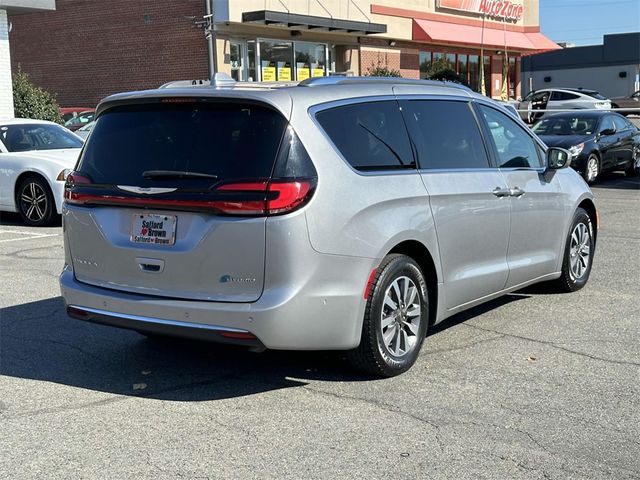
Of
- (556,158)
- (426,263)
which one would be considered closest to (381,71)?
(556,158)

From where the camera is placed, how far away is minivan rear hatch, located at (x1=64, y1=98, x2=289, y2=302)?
4676mm

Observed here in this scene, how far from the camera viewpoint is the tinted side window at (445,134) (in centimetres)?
577

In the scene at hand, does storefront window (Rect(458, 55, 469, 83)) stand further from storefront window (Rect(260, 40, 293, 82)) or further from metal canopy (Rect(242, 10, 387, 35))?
storefront window (Rect(260, 40, 293, 82))

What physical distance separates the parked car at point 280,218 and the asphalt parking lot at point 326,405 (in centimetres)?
40

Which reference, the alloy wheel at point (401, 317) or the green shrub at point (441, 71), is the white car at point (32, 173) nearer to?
the alloy wheel at point (401, 317)

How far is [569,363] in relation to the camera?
5602mm

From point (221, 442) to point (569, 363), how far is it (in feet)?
8.32

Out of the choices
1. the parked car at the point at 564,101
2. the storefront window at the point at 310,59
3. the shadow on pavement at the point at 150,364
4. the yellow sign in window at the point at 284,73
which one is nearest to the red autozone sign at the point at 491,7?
the parked car at the point at 564,101

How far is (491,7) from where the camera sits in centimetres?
4041

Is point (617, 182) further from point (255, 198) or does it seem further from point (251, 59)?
point (255, 198)

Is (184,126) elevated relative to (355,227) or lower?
elevated

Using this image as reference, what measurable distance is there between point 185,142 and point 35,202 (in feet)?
27.1

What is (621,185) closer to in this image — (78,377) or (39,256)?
(39,256)

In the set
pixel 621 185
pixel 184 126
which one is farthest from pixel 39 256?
pixel 621 185
